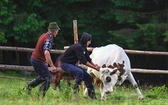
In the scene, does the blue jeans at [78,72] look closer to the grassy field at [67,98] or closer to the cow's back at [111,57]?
the grassy field at [67,98]

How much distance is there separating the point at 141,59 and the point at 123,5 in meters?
4.13

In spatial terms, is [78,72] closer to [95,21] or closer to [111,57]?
[111,57]

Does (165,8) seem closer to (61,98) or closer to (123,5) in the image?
(123,5)

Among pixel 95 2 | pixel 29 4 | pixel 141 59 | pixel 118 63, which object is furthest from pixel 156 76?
pixel 118 63

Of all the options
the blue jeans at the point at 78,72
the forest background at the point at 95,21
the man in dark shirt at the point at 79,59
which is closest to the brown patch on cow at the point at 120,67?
the man in dark shirt at the point at 79,59

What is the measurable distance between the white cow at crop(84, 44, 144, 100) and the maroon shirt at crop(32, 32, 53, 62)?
5.04ft

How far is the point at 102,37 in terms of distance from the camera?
20516 mm

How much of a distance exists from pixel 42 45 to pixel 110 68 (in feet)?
6.62

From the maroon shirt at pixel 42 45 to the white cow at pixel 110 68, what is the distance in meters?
1.54

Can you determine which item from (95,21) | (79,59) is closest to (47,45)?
(79,59)

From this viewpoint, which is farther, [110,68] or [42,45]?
[110,68]

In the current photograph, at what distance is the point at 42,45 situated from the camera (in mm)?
10023

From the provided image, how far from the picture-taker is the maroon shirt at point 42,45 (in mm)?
9921

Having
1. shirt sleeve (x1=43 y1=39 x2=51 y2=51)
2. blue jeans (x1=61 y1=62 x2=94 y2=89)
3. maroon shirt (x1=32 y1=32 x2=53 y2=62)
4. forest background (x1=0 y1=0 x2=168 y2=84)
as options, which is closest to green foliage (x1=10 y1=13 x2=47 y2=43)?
forest background (x1=0 y1=0 x2=168 y2=84)
